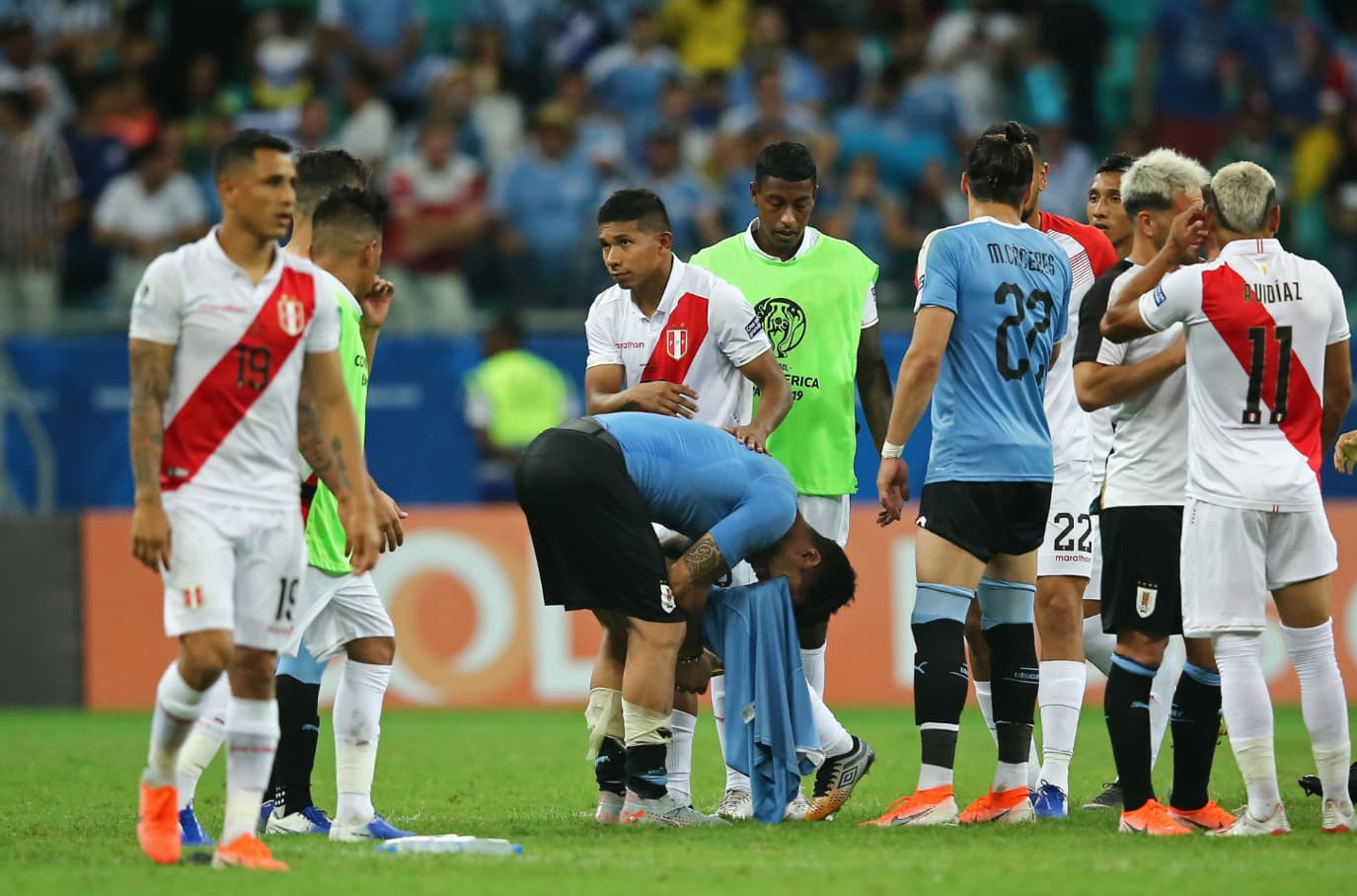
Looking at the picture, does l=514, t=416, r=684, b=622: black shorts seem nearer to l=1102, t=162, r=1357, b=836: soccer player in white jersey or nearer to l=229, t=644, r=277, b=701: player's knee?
l=229, t=644, r=277, b=701: player's knee

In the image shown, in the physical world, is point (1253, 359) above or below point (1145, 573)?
above

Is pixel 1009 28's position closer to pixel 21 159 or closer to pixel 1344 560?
pixel 1344 560

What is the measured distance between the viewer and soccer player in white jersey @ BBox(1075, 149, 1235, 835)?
7.55 m

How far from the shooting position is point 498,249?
1667 cm

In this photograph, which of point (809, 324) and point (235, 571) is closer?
point (235, 571)

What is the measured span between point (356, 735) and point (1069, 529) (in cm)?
334

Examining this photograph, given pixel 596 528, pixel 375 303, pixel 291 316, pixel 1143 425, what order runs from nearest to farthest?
1. pixel 291 316
2. pixel 596 528
3. pixel 1143 425
4. pixel 375 303

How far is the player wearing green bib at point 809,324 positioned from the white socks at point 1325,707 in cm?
223

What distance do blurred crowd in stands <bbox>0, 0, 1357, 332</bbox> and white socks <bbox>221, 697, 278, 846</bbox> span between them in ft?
31.5

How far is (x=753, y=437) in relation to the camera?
8.19m

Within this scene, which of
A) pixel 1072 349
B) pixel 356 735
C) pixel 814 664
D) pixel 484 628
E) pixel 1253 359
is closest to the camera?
pixel 1253 359

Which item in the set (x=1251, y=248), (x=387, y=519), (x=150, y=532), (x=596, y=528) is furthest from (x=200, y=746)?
(x=1251, y=248)

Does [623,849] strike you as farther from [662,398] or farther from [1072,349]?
[1072,349]

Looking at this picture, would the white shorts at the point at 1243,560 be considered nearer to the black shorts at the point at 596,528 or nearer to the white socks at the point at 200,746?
the black shorts at the point at 596,528
